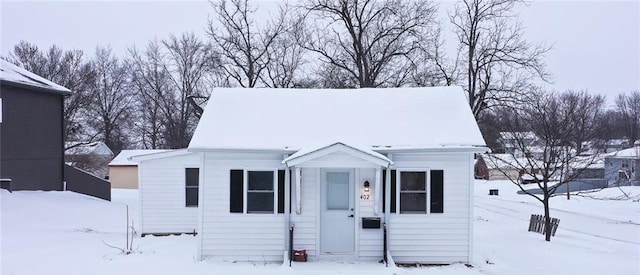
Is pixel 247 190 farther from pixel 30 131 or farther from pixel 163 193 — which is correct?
pixel 30 131

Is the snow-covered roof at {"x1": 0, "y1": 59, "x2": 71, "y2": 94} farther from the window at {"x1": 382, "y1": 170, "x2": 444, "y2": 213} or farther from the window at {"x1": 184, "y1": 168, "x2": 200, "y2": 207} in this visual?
the window at {"x1": 382, "y1": 170, "x2": 444, "y2": 213}

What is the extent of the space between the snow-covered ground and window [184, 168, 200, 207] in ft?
3.31

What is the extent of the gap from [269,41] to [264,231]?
18.9 metres

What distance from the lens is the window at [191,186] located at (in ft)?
44.5

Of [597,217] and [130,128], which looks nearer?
[597,217]

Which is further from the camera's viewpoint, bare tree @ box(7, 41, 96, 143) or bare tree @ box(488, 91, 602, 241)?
bare tree @ box(7, 41, 96, 143)

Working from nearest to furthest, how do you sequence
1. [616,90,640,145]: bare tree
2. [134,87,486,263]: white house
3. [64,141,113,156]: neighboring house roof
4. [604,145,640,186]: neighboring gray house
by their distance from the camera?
[134,87,486,263]: white house
[64,141,113,156]: neighboring house roof
[604,145,640,186]: neighboring gray house
[616,90,640,145]: bare tree

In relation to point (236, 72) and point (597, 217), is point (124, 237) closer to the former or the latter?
point (236, 72)

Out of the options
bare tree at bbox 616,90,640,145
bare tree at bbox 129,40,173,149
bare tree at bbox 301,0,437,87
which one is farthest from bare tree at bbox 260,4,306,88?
bare tree at bbox 616,90,640,145

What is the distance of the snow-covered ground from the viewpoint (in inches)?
372

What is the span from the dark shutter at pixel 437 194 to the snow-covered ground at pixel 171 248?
1230mm

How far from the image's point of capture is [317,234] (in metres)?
10.2

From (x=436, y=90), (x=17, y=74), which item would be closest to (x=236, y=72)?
(x=17, y=74)

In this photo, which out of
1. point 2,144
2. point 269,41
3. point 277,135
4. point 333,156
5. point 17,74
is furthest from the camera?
point 269,41
